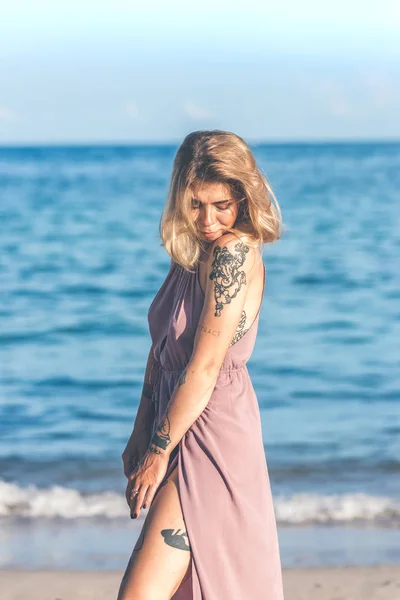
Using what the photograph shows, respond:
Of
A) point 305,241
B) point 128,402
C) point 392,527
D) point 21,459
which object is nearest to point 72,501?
point 21,459

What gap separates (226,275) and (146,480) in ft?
2.07

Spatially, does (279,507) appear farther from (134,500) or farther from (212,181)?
(212,181)

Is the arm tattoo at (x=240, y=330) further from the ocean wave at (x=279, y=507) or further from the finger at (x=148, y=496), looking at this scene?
the ocean wave at (x=279, y=507)

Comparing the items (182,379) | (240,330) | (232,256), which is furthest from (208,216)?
(182,379)

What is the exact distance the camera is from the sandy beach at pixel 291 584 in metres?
4.41

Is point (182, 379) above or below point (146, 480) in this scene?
above

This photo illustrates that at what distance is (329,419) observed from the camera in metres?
A: 7.88

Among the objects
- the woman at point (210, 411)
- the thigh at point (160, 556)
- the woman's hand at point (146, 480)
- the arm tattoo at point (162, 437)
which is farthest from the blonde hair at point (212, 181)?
the thigh at point (160, 556)

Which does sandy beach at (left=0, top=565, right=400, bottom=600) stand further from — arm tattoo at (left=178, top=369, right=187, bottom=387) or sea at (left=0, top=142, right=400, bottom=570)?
arm tattoo at (left=178, top=369, right=187, bottom=387)

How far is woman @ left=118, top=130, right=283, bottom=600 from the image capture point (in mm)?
2693

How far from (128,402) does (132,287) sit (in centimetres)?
712

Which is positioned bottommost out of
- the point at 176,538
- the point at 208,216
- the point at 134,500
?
the point at 176,538

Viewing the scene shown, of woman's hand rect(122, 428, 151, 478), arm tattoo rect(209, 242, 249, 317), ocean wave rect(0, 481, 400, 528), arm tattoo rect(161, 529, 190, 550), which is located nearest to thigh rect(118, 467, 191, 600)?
arm tattoo rect(161, 529, 190, 550)

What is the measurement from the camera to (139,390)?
8.88 metres
